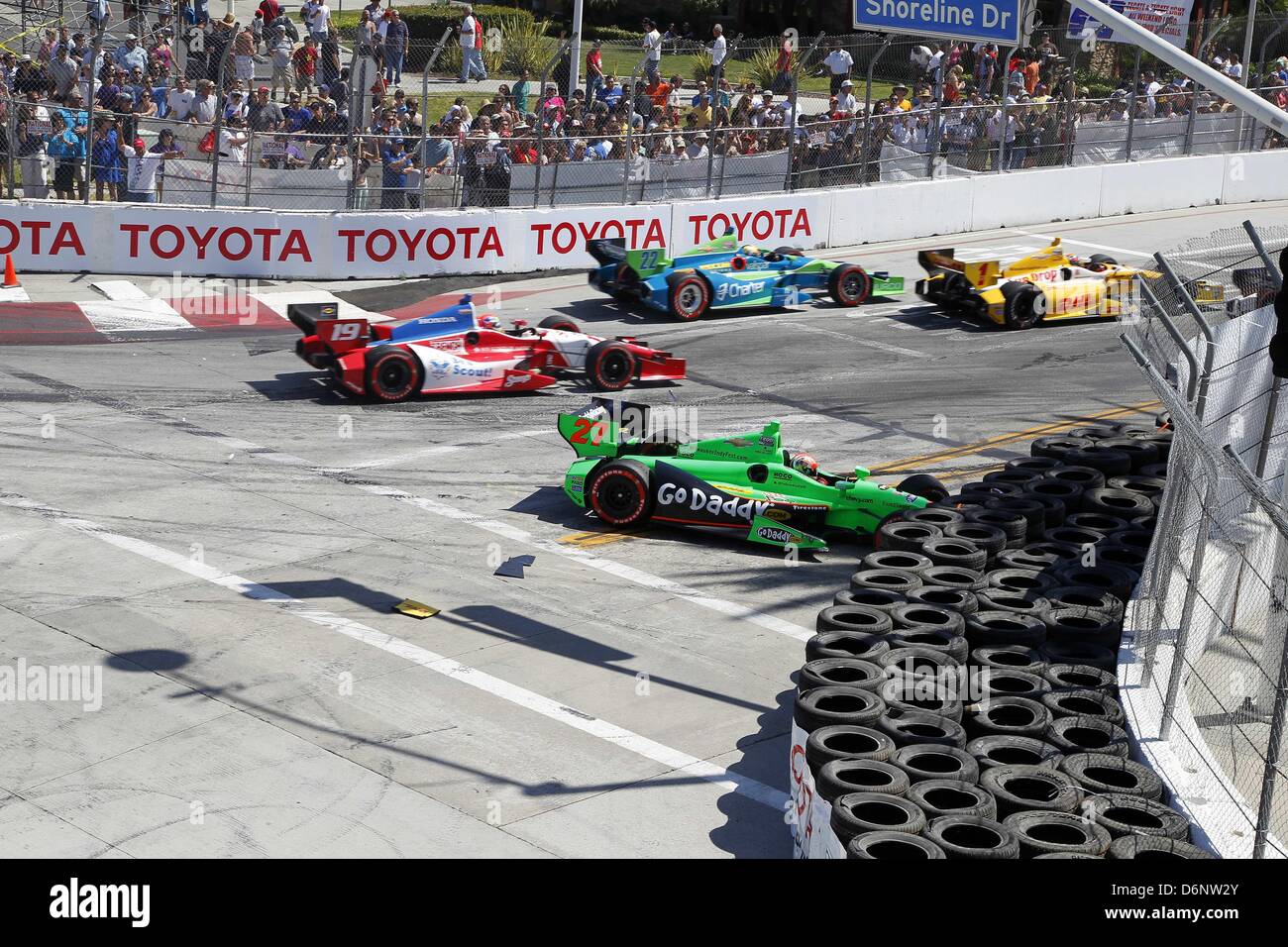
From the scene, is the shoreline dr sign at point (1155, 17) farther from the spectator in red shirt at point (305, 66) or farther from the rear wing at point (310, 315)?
the rear wing at point (310, 315)

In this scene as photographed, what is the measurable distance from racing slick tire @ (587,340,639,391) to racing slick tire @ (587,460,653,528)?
457 cm

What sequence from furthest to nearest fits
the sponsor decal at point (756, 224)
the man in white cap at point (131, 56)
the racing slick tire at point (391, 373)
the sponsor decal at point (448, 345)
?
1. the sponsor decal at point (756, 224)
2. the man in white cap at point (131, 56)
3. the sponsor decal at point (448, 345)
4. the racing slick tire at point (391, 373)

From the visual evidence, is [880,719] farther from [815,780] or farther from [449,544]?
[449,544]

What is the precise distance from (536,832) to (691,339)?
43.9ft

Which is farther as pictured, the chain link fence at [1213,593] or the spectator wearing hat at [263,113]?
the spectator wearing hat at [263,113]

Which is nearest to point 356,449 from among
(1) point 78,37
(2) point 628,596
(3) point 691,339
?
(2) point 628,596

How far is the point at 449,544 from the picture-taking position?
1415cm

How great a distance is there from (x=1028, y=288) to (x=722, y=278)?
447cm

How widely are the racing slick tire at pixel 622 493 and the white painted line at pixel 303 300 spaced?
8.57 m

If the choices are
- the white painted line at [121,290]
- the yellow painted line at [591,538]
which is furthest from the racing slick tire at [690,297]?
the yellow painted line at [591,538]

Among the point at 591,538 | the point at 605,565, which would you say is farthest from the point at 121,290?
the point at 605,565

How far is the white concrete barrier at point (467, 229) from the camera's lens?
23.5 m

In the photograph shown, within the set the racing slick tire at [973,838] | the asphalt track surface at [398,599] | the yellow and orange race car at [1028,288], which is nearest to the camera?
the racing slick tire at [973,838]
